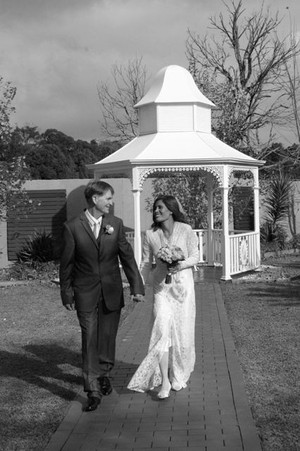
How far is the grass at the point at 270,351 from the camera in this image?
5.52 meters

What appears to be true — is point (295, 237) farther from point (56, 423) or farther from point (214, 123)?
point (56, 423)

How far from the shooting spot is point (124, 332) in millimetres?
9859

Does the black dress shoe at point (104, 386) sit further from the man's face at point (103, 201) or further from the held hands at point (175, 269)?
the man's face at point (103, 201)

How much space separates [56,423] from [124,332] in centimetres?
410

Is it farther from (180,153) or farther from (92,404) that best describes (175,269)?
(180,153)

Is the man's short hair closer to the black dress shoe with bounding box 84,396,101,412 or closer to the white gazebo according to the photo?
the black dress shoe with bounding box 84,396,101,412

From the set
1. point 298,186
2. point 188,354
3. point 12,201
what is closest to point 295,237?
point 298,186

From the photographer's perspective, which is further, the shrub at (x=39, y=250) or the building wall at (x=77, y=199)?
the building wall at (x=77, y=199)

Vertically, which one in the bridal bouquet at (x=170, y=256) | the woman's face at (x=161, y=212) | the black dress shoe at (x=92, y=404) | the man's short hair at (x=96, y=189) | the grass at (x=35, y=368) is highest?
the man's short hair at (x=96, y=189)

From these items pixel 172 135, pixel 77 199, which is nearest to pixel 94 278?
pixel 172 135

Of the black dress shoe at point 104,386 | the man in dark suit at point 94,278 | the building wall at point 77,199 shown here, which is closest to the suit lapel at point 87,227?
the man in dark suit at point 94,278

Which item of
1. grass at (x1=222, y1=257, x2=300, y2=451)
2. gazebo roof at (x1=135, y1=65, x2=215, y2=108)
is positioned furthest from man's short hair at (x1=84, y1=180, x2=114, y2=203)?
gazebo roof at (x1=135, y1=65, x2=215, y2=108)

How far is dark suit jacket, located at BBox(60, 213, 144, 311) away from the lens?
20.4 feet

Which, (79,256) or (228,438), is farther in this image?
(79,256)
